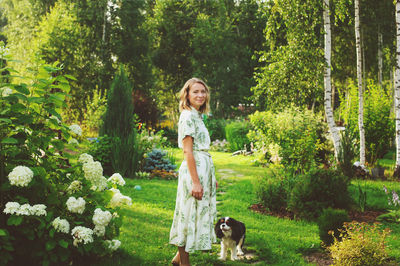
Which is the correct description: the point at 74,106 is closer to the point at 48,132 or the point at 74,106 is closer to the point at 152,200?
the point at 152,200

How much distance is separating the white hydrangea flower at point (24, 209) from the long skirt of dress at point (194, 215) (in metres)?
1.32

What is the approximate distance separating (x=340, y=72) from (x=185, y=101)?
751 inches

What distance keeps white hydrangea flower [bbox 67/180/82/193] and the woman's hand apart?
41.1 inches

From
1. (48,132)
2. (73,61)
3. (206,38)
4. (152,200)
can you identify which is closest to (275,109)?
(152,200)

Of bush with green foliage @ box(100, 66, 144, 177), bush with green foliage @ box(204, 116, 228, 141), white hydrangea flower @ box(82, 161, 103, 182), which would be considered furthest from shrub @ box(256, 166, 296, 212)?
bush with green foliage @ box(204, 116, 228, 141)

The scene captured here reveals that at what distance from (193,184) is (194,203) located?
0.22 meters

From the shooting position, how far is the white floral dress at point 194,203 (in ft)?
10.6

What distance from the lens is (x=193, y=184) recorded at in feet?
10.4

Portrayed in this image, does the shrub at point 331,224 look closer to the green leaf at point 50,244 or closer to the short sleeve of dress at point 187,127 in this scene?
the short sleeve of dress at point 187,127

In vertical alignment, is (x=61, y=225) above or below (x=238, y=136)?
below

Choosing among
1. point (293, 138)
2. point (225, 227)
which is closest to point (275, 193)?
point (293, 138)

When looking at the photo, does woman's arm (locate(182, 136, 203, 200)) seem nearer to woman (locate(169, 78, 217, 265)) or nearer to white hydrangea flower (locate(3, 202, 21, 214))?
woman (locate(169, 78, 217, 265))

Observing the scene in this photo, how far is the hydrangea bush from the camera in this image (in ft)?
8.86

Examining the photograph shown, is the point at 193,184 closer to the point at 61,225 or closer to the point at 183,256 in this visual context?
the point at 183,256
